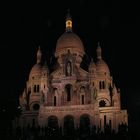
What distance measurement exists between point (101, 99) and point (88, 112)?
375 inches

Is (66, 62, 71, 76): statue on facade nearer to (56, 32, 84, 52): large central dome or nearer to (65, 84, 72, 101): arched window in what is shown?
(65, 84, 72, 101): arched window

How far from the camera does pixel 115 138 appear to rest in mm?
28641

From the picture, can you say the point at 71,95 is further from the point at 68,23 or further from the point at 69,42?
the point at 68,23

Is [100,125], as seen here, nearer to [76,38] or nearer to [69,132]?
[76,38]

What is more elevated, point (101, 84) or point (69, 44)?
point (69, 44)

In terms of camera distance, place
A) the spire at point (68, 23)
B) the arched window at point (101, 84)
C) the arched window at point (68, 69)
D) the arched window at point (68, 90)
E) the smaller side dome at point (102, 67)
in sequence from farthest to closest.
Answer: the spire at point (68, 23) < the smaller side dome at point (102, 67) < the arched window at point (101, 84) < the arched window at point (68, 69) < the arched window at point (68, 90)

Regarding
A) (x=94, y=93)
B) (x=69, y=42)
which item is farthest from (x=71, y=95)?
(x=69, y=42)

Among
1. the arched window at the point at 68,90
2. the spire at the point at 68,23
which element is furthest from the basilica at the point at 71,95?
the spire at the point at 68,23

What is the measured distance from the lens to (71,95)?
69000mm

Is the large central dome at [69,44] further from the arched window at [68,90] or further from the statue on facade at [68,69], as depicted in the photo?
the arched window at [68,90]

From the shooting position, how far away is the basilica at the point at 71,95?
65688 mm

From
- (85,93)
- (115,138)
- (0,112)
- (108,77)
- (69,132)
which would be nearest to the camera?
(115,138)

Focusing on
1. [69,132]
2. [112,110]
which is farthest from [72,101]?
[69,132]

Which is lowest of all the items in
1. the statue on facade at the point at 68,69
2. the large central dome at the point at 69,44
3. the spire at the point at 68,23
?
the statue on facade at the point at 68,69
